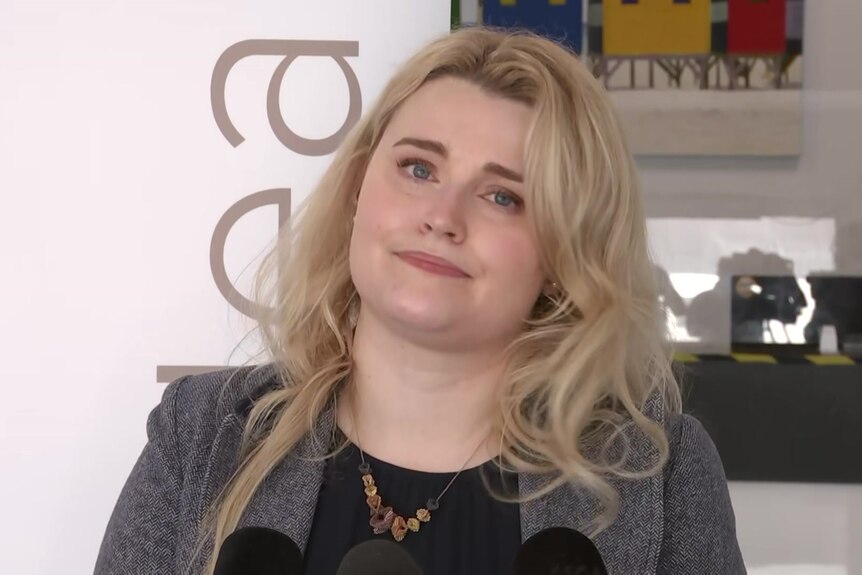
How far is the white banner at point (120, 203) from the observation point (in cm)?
148

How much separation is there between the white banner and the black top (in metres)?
0.41

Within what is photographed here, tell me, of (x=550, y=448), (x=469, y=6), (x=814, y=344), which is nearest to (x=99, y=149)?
(x=469, y=6)

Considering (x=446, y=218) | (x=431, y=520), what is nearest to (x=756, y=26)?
(x=446, y=218)

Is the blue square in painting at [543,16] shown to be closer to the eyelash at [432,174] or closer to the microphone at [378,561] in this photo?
the eyelash at [432,174]

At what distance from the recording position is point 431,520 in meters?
1.16

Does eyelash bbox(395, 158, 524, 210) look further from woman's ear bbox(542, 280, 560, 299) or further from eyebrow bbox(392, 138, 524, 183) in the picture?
woman's ear bbox(542, 280, 560, 299)

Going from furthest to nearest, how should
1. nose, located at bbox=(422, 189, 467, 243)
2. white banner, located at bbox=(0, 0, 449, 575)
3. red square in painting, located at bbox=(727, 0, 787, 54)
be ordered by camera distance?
1. red square in painting, located at bbox=(727, 0, 787, 54)
2. white banner, located at bbox=(0, 0, 449, 575)
3. nose, located at bbox=(422, 189, 467, 243)

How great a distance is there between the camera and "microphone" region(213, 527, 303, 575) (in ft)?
2.22

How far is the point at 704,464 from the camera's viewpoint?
1246mm

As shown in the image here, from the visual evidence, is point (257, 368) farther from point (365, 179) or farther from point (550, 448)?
point (550, 448)

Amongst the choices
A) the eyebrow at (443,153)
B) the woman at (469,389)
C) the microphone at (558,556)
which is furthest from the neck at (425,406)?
the microphone at (558,556)

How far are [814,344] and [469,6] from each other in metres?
0.75

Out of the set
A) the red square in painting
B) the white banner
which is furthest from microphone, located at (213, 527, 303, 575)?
the red square in painting

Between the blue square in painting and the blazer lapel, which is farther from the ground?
the blue square in painting
